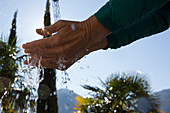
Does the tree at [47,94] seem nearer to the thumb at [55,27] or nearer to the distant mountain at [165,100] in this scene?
the thumb at [55,27]

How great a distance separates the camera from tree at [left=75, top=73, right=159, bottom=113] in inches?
229

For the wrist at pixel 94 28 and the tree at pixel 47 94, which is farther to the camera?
the tree at pixel 47 94

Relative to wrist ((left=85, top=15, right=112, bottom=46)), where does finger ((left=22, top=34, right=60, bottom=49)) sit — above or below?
below

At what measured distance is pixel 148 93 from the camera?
6883 mm

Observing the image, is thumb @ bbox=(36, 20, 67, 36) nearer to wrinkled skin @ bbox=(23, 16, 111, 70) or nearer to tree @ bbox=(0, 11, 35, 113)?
wrinkled skin @ bbox=(23, 16, 111, 70)

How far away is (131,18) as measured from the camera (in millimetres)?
757

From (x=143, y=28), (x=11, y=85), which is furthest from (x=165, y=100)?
(x=143, y=28)

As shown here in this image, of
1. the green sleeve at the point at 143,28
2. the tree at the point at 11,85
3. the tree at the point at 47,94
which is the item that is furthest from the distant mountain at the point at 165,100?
the green sleeve at the point at 143,28

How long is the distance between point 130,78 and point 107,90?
→ 1216 millimetres

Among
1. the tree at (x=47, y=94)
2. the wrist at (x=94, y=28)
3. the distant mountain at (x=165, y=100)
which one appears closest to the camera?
the wrist at (x=94, y=28)

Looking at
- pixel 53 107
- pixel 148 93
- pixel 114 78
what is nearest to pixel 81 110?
pixel 53 107

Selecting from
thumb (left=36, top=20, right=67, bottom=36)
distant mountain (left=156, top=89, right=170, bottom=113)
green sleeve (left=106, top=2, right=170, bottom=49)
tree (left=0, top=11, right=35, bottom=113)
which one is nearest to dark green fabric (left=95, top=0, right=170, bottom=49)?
green sleeve (left=106, top=2, right=170, bottom=49)

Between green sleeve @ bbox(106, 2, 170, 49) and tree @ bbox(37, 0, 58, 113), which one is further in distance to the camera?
tree @ bbox(37, 0, 58, 113)

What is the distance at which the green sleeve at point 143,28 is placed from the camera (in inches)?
37.7
